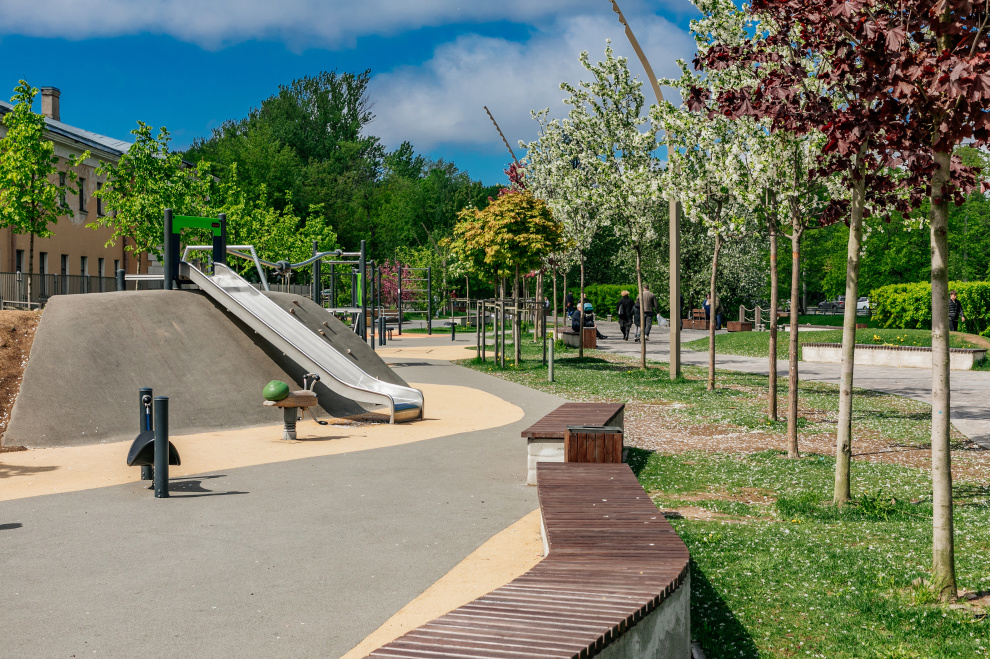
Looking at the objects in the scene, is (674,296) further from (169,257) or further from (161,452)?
(161,452)

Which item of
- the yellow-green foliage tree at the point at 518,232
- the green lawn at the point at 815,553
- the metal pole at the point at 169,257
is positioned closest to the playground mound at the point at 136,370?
the metal pole at the point at 169,257

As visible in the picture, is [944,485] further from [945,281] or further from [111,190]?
[111,190]

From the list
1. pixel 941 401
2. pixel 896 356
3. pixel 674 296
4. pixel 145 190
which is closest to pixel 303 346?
pixel 674 296

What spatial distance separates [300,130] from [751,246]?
161ft

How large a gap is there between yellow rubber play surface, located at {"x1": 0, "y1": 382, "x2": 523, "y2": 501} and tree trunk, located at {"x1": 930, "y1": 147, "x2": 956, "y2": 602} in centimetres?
750

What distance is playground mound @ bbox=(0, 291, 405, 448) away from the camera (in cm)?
1211

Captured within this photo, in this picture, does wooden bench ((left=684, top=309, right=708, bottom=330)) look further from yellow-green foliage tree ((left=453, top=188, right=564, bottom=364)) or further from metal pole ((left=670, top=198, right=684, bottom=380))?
metal pole ((left=670, top=198, right=684, bottom=380))

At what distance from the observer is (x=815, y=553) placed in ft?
20.5

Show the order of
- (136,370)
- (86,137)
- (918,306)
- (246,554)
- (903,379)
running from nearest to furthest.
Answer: (246,554)
(136,370)
(903,379)
(918,306)
(86,137)

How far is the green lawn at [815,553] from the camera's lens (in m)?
4.76

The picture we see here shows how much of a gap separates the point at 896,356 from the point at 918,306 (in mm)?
4885

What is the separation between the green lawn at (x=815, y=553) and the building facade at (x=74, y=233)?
114 feet

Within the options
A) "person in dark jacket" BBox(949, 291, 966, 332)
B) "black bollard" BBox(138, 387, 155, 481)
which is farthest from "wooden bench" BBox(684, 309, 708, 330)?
"black bollard" BBox(138, 387, 155, 481)

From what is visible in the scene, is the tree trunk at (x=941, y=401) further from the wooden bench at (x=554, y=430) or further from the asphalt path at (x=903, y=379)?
the asphalt path at (x=903, y=379)
